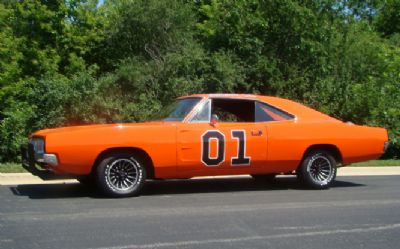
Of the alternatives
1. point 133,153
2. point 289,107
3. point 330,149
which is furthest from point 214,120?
point 330,149

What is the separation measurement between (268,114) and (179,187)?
2021mm

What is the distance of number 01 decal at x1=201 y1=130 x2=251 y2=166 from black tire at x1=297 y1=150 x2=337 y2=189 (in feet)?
3.85

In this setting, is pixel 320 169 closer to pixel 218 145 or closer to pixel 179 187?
pixel 218 145

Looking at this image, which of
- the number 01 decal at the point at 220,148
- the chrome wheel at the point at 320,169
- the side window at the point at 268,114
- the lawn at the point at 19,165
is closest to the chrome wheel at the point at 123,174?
the number 01 decal at the point at 220,148

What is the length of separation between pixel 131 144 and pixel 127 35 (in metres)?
12.6

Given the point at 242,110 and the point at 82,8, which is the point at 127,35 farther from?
the point at 242,110

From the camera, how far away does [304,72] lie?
64.4ft

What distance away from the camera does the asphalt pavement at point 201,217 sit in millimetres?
6285

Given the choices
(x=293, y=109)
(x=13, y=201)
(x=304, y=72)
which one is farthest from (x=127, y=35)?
(x=13, y=201)

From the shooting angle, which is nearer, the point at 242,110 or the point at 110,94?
the point at 242,110

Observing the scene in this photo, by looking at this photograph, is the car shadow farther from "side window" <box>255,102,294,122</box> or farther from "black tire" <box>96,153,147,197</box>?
"side window" <box>255,102,294,122</box>

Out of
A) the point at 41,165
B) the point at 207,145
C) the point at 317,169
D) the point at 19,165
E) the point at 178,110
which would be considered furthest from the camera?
the point at 19,165

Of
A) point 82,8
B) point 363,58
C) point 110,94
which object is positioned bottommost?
point 110,94

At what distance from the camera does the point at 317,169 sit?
33.7 ft
